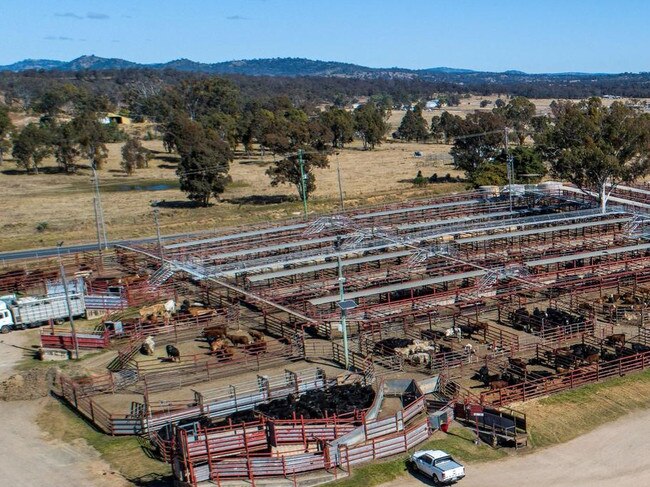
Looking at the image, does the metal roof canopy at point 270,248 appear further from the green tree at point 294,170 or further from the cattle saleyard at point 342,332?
the green tree at point 294,170

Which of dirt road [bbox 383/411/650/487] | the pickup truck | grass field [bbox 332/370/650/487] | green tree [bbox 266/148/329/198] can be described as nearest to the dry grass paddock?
green tree [bbox 266/148/329/198]

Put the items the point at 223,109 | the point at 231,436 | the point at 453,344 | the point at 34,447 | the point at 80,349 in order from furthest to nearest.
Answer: the point at 223,109
the point at 80,349
the point at 453,344
the point at 34,447
the point at 231,436

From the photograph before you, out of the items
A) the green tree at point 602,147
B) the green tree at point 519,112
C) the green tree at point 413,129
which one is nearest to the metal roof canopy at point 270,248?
the green tree at point 602,147

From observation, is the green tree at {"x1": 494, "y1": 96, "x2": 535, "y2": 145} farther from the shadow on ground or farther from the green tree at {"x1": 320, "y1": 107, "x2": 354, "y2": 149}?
the shadow on ground

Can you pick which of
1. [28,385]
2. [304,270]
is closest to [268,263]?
[304,270]

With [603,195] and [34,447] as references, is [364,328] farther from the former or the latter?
[603,195]

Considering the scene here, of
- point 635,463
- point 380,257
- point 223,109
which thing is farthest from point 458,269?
point 223,109
